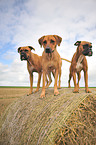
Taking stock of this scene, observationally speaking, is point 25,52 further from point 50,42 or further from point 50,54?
point 50,42

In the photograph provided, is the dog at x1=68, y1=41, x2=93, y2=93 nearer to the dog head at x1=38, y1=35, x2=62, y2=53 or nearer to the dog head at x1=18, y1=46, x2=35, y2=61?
the dog head at x1=38, y1=35, x2=62, y2=53

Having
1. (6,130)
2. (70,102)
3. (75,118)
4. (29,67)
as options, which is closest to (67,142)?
(75,118)

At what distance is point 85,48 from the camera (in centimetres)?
376

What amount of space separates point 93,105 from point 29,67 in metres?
2.91

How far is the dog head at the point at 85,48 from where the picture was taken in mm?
3705

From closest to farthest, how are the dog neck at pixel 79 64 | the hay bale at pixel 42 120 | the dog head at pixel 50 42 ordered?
the hay bale at pixel 42 120 → the dog head at pixel 50 42 → the dog neck at pixel 79 64

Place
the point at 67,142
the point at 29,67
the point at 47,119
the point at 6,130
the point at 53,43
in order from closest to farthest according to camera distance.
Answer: the point at 67,142, the point at 47,119, the point at 53,43, the point at 6,130, the point at 29,67

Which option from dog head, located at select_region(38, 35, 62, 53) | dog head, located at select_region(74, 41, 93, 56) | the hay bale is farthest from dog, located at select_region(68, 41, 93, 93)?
the hay bale

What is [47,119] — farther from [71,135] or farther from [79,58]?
[79,58]

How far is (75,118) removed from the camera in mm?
2529

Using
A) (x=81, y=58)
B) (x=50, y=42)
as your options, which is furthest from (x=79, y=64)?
(x=50, y=42)

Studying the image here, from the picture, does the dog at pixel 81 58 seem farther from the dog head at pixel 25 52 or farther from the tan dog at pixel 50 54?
the dog head at pixel 25 52

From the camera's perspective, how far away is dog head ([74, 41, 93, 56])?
3705mm

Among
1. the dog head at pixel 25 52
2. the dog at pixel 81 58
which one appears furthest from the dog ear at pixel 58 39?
the dog head at pixel 25 52
